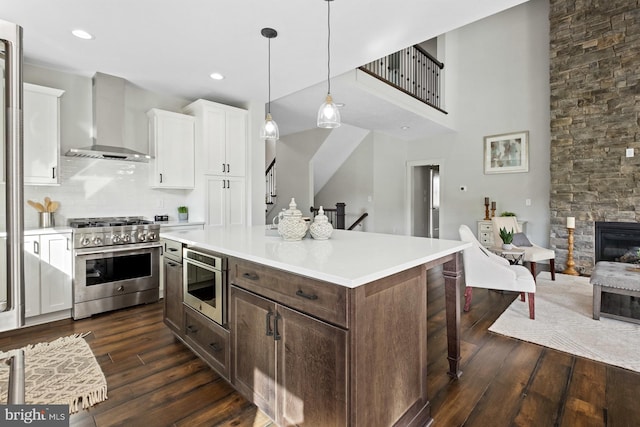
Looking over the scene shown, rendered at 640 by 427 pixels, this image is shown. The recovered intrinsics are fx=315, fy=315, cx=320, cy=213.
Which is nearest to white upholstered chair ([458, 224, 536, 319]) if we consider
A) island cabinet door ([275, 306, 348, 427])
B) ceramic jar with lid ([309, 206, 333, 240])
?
ceramic jar with lid ([309, 206, 333, 240])

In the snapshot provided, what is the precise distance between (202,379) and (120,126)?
315cm

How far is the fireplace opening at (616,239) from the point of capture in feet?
15.0

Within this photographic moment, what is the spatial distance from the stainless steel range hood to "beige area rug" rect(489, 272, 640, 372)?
441 cm

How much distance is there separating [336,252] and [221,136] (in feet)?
10.5

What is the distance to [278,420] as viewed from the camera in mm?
1587

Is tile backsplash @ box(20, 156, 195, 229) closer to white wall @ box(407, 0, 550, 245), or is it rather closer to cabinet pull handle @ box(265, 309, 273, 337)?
cabinet pull handle @ box(265, 309, 273, 337)

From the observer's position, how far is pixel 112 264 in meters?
3.36

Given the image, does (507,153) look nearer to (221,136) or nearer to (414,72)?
(414,72)

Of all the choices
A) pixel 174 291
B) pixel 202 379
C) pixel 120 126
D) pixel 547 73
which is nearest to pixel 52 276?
pixel 174 291

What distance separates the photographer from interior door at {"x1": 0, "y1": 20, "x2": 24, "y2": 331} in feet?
3.08

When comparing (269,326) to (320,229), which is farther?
(320,229)

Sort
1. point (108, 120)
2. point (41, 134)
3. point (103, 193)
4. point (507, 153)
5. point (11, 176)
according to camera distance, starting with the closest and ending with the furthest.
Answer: point (11, 176) → point (41, 134) → point (108, 120) → point (103, 193) → point (507, 153)

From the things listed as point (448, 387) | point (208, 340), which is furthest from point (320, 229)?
point (448, 387)

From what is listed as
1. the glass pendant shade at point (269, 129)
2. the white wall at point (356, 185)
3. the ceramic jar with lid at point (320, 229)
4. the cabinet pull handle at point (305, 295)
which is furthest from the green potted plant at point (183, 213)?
the white wall at point (356, 185)
